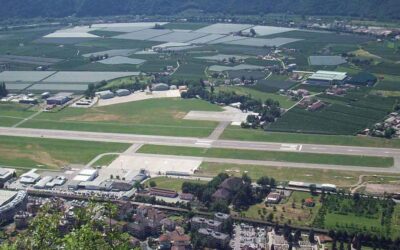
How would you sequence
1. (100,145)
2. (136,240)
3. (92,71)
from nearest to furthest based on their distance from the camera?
(136,240), (100,145), (92,71)

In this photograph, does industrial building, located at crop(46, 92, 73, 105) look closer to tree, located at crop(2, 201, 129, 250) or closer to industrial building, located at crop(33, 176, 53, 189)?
industrial building, located at crop(33, 176, 53, 189)

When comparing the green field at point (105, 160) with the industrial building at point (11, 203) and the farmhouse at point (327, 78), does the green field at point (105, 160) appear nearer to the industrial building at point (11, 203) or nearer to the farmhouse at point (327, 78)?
the industrial building at point (11, 203)

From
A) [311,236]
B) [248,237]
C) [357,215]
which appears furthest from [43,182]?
[357,215]

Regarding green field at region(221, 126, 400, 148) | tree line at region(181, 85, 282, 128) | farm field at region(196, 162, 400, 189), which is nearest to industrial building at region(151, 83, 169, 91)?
tree line at region(181, 85, 282, 128)

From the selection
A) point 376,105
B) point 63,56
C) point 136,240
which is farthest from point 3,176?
point 63,56

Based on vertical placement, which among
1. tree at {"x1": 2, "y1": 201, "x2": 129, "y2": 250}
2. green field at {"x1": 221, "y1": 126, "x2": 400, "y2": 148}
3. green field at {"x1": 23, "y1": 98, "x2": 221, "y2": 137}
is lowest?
green field at {"x1": 23, "y1": 98, "x2": 221, "y2": 137}

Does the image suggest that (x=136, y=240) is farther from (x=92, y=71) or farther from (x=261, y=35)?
(x=261, y=35)

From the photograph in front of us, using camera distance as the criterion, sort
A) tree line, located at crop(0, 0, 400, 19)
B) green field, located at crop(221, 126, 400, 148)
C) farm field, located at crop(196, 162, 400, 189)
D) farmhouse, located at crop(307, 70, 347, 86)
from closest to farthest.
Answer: farm field, located at crop(196, 162, 400, 189) < green field, located at crop(221, 126, 400, 148) < farmhouse, located at crop(307, 70, 347, 86) < tree line, located at crop(0, 0, 400, 19)

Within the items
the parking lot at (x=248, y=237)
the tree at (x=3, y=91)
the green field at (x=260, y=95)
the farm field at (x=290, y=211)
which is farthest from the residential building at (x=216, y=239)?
the tree at (x=3, y=91)
